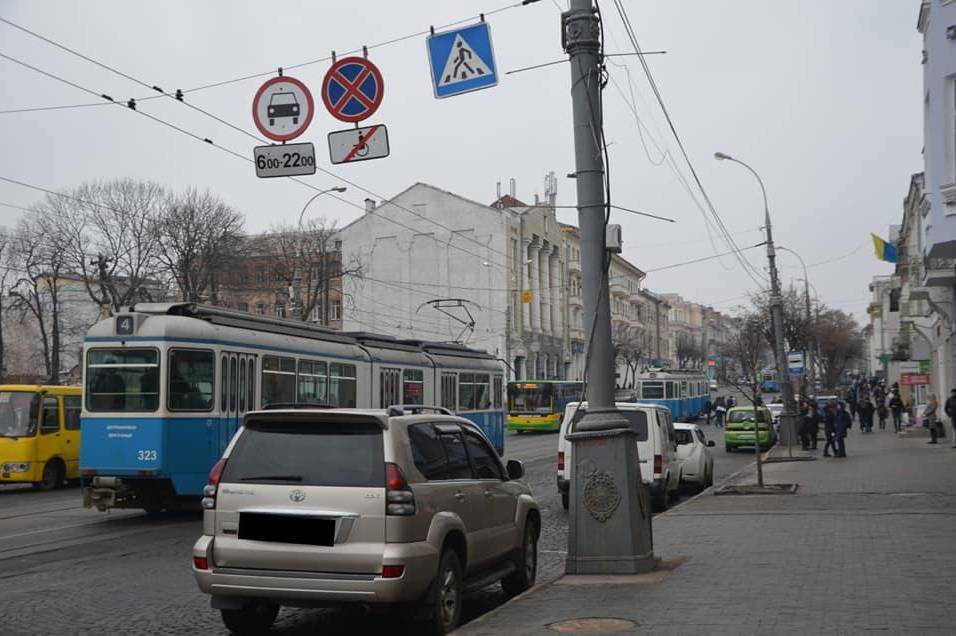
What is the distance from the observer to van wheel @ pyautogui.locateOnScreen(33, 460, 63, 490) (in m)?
23.9

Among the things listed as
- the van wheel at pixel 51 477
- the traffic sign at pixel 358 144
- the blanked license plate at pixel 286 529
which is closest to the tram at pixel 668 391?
the van wheel at pixel 51 477

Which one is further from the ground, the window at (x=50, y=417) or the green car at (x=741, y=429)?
the window at (x=50, y=417)

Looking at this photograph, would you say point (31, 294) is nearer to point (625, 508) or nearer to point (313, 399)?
point (313, 399)

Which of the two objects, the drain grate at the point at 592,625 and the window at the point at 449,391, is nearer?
the drain grate at the point at 592,625

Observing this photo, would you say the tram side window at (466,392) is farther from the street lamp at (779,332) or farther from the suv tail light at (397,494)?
the suv tail light at (397,494)

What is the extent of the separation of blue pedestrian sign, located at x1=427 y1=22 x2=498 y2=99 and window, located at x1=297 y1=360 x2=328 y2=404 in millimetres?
8622

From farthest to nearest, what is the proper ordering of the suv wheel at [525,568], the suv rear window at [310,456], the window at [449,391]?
the window at [449,391], the suv wheel at [525,568], the suv rear window at [310,456]

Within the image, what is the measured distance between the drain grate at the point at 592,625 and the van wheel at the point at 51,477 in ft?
62.9

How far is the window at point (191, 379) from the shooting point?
55.7 ft

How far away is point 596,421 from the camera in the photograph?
10203 millimetres

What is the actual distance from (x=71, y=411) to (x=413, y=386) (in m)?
8.06

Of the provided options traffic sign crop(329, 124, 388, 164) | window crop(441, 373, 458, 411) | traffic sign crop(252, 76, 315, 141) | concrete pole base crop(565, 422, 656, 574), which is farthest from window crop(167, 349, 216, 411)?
window crop(441, 373, 458, 411)

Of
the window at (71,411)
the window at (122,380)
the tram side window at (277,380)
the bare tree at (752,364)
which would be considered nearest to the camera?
the window at (122,380)

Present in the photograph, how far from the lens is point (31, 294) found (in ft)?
168
